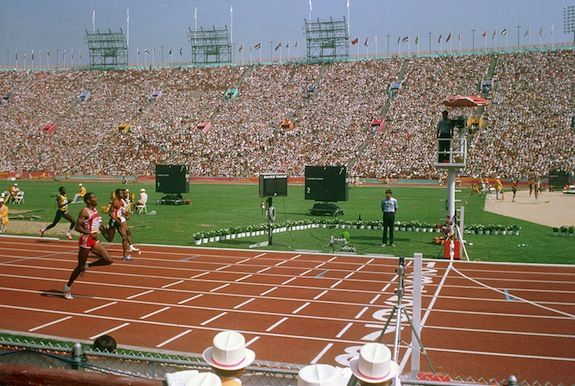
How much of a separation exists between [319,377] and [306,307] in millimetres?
8798

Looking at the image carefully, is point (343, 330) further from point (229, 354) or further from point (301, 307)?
point (229, 354)

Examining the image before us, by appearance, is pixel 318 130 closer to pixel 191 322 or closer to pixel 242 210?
pixel 242 210

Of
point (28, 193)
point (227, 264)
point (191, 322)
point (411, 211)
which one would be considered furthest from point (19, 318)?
point (28, 193)

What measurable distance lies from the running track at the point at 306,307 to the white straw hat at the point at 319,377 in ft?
18.2

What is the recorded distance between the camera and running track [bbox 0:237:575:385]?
9.05 meters

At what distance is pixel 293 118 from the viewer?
69312 mm

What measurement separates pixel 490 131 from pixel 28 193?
138 ft

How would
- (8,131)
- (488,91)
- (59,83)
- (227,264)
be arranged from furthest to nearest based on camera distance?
(59,83) < (8,131) < (488,91) < (227,264)

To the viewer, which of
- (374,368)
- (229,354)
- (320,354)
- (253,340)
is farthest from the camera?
(253,340)

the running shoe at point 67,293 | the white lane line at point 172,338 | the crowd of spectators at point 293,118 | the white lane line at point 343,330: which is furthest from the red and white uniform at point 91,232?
the crowd of spectators at point 293,118

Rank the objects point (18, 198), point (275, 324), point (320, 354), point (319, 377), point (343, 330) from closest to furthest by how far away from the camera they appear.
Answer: point (319, 377)
point (320, 354)
point (343, 330)
point (275, 324)
point (18, 198)

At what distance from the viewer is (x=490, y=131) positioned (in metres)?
59.4

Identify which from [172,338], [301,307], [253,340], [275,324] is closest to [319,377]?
[253,340]

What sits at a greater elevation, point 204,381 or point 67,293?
point 204,381
